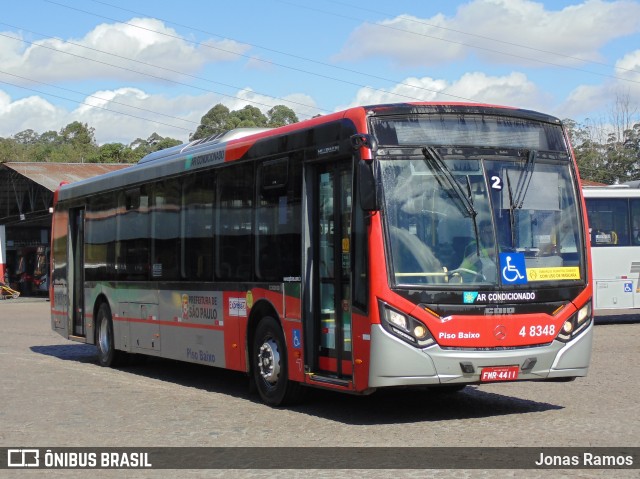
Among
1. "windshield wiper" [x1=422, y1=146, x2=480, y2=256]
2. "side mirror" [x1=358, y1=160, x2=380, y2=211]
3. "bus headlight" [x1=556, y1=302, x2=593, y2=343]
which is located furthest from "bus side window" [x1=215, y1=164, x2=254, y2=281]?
"bus headlight" [x1=556, y1=302, x2=593, y2=343]

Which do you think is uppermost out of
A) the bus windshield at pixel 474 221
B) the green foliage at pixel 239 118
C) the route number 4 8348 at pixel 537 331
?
the green foliage at pixel 239 118

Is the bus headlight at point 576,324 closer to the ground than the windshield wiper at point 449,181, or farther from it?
closer to the ground

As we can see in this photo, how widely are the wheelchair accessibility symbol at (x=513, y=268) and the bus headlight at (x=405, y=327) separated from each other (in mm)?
1003

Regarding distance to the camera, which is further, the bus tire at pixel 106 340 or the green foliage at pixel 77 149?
the green foliage at pixel 77 149

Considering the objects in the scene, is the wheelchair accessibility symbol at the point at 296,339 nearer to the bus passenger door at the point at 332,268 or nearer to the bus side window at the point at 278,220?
the bus passenger door at the point at 332,268

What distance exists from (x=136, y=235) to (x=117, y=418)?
5757mm

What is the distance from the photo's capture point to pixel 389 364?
10.2 m

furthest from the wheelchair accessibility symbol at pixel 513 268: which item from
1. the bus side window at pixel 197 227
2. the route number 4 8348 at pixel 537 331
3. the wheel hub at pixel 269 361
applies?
the bus side window at pixel 197 227

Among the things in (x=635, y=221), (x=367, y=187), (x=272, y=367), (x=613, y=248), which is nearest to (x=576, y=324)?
(x=367, y=187)

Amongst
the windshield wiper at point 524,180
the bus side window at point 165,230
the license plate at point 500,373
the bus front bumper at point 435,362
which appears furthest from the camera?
the bus side window at point 165,230

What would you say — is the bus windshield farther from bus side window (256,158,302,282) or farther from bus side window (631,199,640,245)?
bus side window (631,199,640,245)

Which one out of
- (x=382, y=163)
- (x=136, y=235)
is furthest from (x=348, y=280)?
(x=136, y=235)

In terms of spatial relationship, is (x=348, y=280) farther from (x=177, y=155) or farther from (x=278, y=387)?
(x=177, y=155)

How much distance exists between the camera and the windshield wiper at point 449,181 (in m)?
10.6
